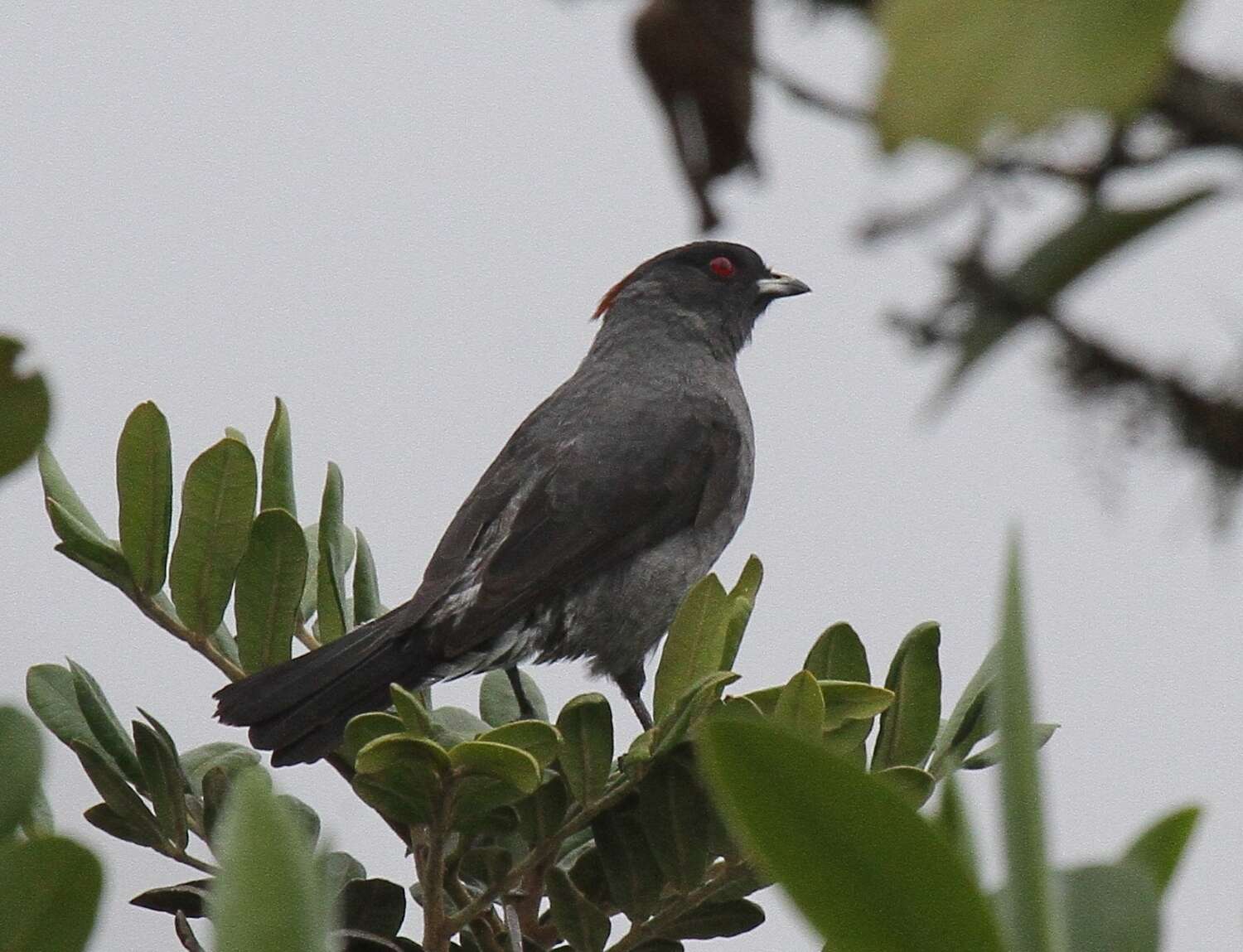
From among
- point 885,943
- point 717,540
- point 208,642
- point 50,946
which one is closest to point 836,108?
point 885,943

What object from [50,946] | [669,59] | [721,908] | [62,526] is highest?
[669,59]

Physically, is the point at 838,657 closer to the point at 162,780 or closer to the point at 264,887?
the point at 162,780

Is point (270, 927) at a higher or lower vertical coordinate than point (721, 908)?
higher

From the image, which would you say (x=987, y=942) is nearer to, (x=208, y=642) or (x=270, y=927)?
(x=270, y=927)

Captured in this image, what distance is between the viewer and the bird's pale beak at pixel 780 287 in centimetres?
630

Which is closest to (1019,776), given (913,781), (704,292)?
(913,781)

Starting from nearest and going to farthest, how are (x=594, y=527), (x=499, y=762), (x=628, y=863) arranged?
(x=499, y=762) → (x=628, y=863) → (x=594, y=527)

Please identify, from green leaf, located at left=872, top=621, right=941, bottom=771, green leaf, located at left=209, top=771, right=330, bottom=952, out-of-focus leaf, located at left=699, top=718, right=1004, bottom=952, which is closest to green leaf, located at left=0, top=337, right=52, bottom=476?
green leaf, located at left=209, top=771, right=330, bottom=952

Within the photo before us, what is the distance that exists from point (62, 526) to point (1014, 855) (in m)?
2.05

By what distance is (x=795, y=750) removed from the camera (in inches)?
27.4

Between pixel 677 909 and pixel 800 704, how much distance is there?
42cm

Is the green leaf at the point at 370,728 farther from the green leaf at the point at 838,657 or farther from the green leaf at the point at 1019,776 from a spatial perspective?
the green leaf at the point at 1019,776

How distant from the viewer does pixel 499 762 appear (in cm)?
202

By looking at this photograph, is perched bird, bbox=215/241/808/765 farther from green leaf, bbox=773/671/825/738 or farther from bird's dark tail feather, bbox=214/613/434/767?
green leaf, bbox=773/671/825/738
